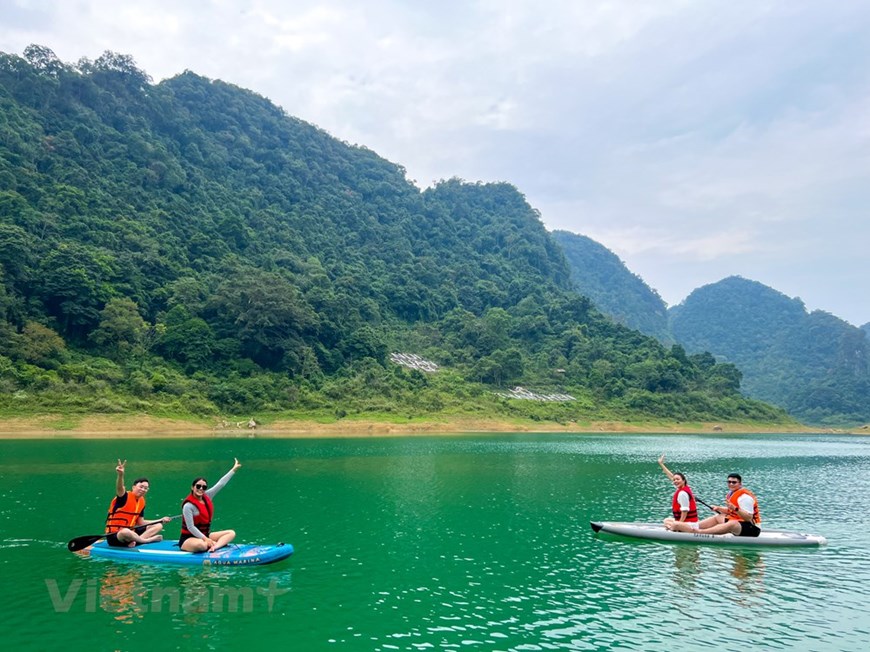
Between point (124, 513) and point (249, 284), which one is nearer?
point (124, 513)

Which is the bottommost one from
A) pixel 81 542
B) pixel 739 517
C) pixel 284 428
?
pixel 284 428

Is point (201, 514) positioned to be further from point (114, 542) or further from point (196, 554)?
point (114, 542)

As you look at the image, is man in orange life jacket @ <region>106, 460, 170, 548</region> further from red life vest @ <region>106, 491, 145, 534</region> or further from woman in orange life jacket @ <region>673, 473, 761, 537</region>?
woman in orange life jacket @ <region>673, 473, 761, 537</region>

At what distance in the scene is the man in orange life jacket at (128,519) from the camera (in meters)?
15.7

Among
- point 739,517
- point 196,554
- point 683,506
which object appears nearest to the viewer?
point 196,554

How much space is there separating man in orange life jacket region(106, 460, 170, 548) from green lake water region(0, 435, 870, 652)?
0.69 m

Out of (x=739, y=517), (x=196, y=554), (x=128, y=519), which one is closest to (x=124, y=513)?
(x=128, y=519)

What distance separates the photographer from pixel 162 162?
118438mm

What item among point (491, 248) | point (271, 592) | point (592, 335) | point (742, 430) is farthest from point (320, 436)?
point (491, 248)

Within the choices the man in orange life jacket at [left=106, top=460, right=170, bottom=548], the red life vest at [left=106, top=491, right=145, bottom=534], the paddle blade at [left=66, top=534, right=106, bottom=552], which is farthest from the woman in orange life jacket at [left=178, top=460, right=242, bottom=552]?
the paddle blade at [left=66, top=534, right=106, bottom=552]

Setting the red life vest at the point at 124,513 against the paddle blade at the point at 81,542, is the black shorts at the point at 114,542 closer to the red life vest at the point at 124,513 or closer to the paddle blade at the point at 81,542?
the red life vest at the point at 124,513

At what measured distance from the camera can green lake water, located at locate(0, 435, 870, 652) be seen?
11242 mm

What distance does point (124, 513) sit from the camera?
16078mm

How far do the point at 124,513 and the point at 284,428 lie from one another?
5297cm
